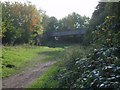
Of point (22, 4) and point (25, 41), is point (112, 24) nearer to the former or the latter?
point (25, 41)

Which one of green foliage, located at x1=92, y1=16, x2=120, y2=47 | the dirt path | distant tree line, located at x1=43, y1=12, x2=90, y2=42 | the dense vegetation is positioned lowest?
the dirt path

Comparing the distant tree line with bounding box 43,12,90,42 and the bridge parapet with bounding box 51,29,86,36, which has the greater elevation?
the distant tree line with bounding box 43,12,90,42

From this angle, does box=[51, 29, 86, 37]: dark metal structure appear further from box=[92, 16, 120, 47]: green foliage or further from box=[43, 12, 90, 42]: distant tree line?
box=[92, 16, 120, 47]: green foliage

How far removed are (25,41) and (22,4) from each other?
588cm

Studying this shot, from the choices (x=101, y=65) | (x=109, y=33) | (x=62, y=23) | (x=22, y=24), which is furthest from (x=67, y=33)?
(x=101, y=65)

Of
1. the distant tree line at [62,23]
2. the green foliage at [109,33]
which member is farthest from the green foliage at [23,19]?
the green foliage at [109,33]

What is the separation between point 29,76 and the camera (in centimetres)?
1569

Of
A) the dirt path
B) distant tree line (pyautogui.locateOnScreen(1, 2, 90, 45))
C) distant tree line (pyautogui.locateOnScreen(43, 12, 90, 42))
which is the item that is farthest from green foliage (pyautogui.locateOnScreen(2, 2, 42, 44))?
the dirt path

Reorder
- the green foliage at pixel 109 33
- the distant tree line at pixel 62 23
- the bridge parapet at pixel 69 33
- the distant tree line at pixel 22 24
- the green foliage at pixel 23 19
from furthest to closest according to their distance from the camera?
the distant tree line at pixel 62 23 → the bridge parapet at pixel 69 33 → the green foliage at pixel 23 19 → the distant tree line at pixel 22 24 → the green foliage at pixel 109 33

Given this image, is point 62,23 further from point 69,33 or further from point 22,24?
point 22,24

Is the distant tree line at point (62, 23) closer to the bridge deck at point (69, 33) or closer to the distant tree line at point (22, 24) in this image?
the bridge deck at point (69, 33)

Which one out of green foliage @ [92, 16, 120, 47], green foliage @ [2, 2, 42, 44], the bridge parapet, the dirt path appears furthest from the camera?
the bridge parapet

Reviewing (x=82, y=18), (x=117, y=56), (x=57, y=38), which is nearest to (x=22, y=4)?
(x=57, y=38)

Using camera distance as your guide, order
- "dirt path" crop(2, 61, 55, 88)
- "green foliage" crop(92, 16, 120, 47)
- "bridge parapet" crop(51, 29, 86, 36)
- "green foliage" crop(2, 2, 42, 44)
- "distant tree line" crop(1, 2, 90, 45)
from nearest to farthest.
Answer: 1. "green foliage" crop(92, 16, 120, 47)
2. "dirt path" crop(2, 61, 55, 88)
3. "distant tree line" crop(1, 2, 90, 45)
4. "green foliage" crop(2, 2, 42, 44)
5. "bridge parapet" crop(51, 29, 86, 36)
